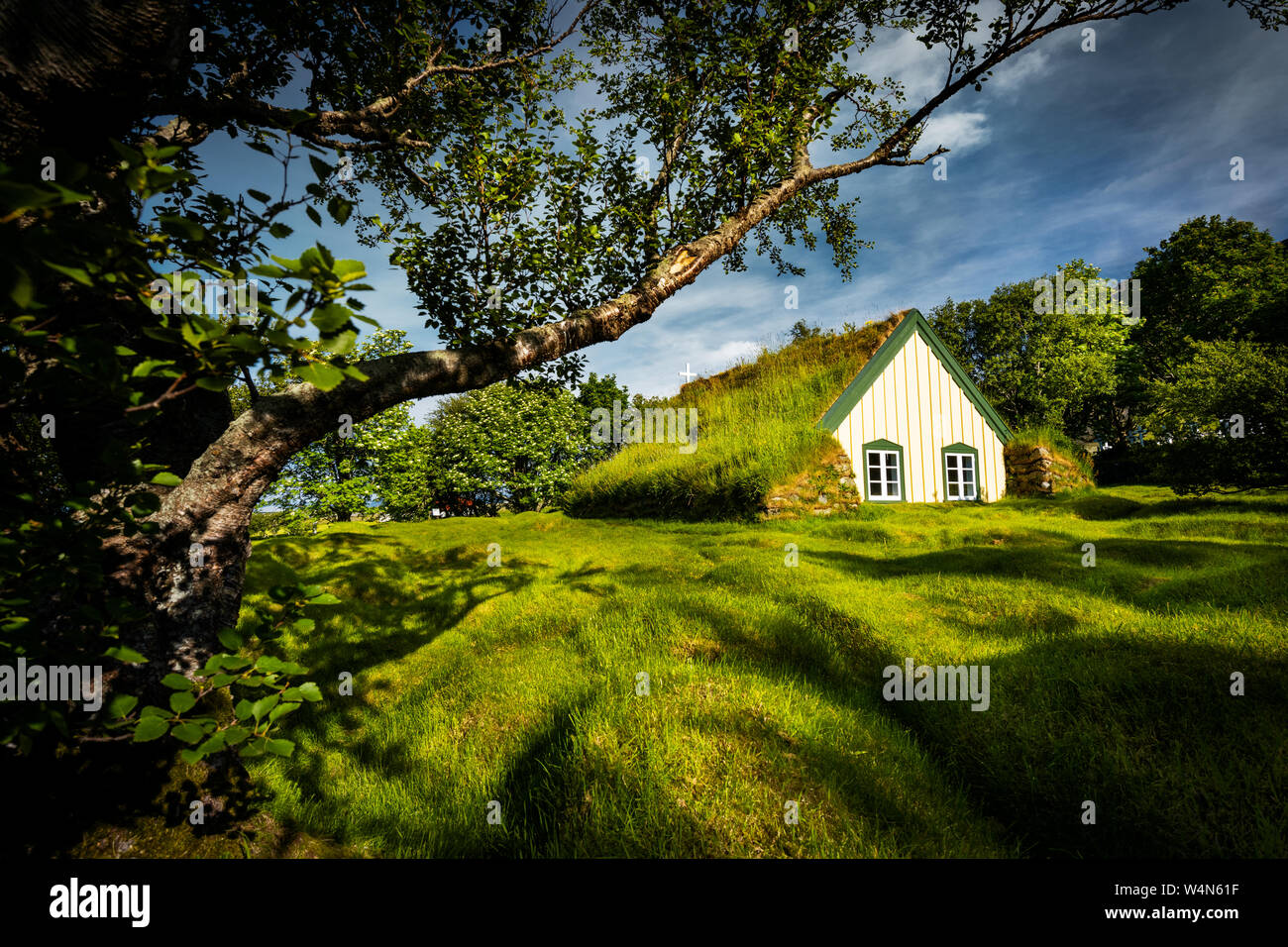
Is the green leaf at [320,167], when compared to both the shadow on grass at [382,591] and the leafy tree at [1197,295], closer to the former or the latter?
the shadow on grass at [382,591]

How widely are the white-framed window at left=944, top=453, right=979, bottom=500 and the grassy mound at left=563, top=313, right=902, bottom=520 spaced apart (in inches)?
215

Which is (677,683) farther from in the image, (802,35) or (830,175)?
(802,35)

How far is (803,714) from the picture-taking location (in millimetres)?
3412

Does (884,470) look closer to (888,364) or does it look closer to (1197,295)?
(888,364)

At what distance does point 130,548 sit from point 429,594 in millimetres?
4979

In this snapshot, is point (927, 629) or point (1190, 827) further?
point (927, 629)

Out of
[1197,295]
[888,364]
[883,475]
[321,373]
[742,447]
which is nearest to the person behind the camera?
[321,373]

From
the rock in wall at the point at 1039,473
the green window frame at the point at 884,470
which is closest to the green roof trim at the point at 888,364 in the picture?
the rock in wall at the point at 1039,473

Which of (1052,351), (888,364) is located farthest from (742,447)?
(1052,351)

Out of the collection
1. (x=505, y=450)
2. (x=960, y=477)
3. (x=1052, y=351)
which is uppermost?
(x=1052, y=351)

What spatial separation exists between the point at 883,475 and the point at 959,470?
4.28 metres

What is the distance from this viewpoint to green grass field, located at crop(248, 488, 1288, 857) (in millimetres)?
2531

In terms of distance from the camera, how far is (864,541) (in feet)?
35.9
